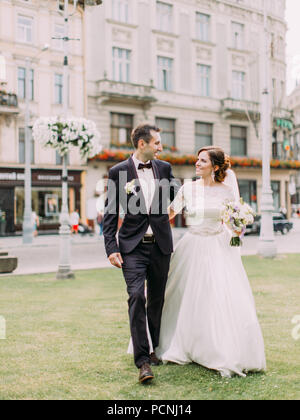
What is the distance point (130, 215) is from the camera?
4438 mm

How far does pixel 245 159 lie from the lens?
111ft

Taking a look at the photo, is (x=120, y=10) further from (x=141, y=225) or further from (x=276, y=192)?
(x=141, y=225)

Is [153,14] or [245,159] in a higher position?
[153,14]

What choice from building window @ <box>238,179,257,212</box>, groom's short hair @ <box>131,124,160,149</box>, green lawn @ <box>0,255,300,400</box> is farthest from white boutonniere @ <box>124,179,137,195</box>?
building window @ <box>238,179,257,212</box>

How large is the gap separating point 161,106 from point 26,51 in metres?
8.94

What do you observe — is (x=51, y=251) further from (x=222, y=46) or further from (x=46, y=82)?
(x=222, y=46)

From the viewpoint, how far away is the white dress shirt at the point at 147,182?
4511 mm

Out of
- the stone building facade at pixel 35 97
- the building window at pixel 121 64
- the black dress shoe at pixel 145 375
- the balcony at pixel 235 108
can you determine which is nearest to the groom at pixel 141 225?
the black dress shoe at pixel 145 375

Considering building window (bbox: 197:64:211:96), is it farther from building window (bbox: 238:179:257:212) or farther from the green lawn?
the green lawn

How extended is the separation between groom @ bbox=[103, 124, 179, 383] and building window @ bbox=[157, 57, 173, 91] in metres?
27.7

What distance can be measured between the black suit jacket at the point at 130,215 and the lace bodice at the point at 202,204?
27 cm

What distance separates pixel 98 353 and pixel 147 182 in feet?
6.14

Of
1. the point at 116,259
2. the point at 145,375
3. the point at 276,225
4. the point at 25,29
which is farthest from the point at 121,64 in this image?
the point at 145,375
